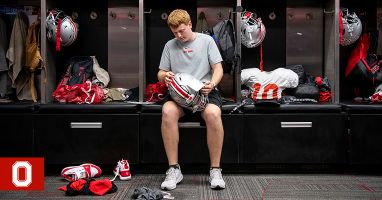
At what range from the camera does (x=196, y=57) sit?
346 centimetres

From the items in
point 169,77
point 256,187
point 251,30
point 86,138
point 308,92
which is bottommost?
point 256,187

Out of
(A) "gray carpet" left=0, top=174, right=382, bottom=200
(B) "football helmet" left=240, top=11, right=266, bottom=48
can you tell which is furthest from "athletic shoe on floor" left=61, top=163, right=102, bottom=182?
(B) "football helmet" left=240, top=11, right=266, bottom=48

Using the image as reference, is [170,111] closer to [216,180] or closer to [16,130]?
[216,180]

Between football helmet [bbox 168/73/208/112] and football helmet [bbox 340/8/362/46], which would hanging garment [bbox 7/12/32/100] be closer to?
football helmet [bbox 168/73/208/112]

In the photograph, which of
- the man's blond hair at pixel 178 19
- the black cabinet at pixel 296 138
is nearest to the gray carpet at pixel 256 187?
the black cabinet at pixel 296 138

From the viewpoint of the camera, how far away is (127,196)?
118 inches

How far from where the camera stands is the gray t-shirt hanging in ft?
11.3

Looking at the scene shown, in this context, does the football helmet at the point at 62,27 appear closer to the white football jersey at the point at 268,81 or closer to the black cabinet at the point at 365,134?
the white football jersey at the point at 268,81

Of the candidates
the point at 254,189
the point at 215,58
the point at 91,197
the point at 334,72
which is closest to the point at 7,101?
the point at 91,197

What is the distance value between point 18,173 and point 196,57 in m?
1.47

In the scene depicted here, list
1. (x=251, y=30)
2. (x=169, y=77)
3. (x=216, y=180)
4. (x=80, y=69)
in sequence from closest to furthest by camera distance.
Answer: (x=216, y=180) < (x=169, y=77) < (x=251, y=30) < (x=80, y=69)

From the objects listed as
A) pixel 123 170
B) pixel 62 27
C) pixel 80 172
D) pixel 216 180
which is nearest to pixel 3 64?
pixel 62 27

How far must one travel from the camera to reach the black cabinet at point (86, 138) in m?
3.56

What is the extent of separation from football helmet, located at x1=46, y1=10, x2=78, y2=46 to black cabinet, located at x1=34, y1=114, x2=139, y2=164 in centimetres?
70
